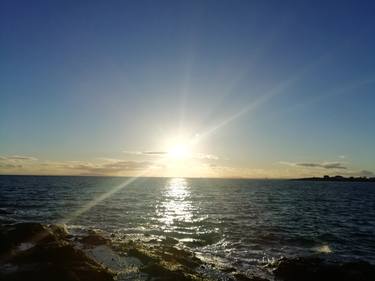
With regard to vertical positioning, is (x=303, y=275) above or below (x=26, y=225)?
below

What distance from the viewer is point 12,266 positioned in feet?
60.1

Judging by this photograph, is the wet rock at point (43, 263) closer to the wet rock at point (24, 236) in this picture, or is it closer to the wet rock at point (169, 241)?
the wet rock at point (24, 236)

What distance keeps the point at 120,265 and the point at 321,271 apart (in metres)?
11.0

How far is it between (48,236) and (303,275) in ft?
54.0

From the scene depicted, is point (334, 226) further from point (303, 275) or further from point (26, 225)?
point (26, 225)

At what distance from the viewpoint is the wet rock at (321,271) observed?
2066cm

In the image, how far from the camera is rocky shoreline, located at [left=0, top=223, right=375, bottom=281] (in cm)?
1720

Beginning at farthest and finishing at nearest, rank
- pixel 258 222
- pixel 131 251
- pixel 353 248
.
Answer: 1. pixel 258 222
2. pixel 353 248
3. pixel 131 251

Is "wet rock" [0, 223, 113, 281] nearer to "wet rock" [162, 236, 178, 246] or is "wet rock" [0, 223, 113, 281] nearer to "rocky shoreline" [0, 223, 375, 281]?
"rocky shoreline" [0, 223, 375, 281]

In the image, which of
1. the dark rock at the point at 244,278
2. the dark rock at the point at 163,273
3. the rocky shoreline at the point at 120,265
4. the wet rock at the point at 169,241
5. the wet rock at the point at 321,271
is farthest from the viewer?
the wet rock at the point at 169,241

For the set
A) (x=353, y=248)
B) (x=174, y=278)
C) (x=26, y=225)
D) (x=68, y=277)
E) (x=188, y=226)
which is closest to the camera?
(x=68, y=277)

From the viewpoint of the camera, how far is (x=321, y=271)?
21.6m

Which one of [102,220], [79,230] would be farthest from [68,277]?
[102,220]

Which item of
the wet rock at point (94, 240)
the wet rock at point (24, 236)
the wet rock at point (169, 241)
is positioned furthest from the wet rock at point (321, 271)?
the wet rock at point (24, 236)
